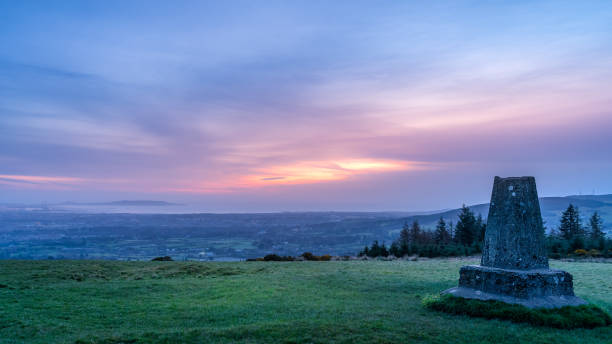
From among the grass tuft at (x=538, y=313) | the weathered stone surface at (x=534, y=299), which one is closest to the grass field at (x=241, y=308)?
the grass tuft at (x=538, y=313)

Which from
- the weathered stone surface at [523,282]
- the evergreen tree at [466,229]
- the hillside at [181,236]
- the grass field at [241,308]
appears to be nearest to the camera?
the grass field at [241,308]

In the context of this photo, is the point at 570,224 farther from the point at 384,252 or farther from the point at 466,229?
the point at 384,252

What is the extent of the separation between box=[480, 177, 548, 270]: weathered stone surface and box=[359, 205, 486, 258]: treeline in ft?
84.4

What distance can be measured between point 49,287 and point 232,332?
11519 mm

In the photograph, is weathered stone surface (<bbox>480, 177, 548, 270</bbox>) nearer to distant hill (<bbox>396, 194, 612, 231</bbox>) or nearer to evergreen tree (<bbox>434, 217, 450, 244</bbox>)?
evergreen tree (<bbox>434, 217, 450, 244</bbox>)

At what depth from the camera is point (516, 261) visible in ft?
38.5

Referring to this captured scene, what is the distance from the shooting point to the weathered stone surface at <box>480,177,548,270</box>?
38.7ft

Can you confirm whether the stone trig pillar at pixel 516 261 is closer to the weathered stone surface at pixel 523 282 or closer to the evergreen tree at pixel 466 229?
the weathered stone surface at pixel 523 282

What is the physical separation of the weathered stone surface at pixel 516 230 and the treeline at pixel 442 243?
25.7 meters

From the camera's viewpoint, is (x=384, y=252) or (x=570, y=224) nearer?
(x=384, y=252)

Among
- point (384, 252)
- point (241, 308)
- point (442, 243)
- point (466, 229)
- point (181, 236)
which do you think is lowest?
point (181, 236)

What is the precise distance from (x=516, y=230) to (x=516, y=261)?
0.95 metres

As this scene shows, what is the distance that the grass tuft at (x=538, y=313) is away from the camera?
32.4 feet

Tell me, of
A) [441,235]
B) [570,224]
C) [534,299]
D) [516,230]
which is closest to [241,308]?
[534,299]
